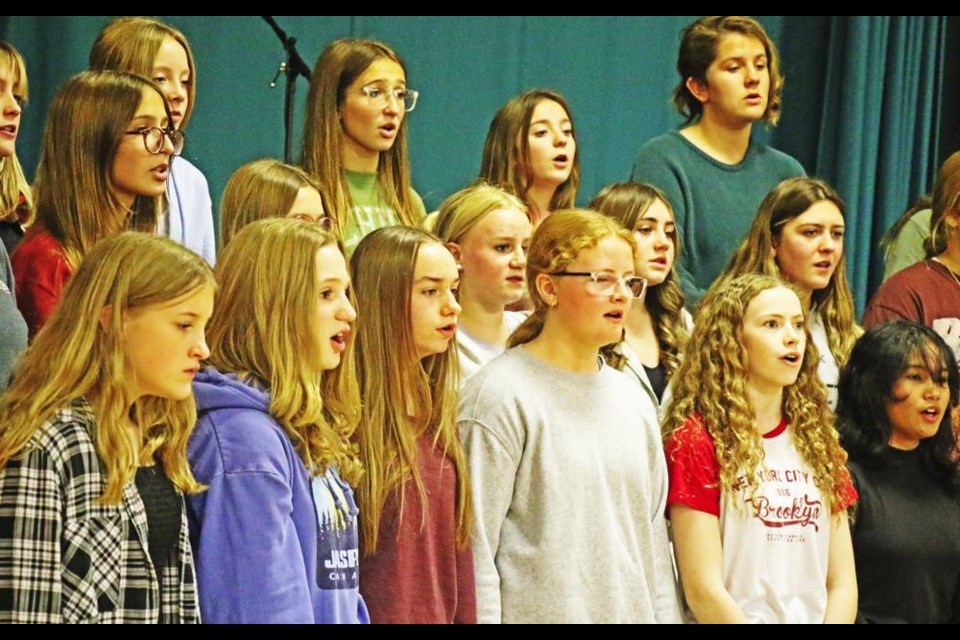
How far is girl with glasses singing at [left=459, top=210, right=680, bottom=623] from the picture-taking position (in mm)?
3084

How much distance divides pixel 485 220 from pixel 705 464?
76 cm

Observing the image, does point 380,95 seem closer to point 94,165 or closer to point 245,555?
point 94,165

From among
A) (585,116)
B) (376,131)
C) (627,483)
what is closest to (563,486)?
(627,483)

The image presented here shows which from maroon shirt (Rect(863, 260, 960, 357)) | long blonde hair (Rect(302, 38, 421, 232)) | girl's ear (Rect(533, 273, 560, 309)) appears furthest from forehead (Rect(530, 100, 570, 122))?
maroon shirt (Rect(863, 260, 960, 357))

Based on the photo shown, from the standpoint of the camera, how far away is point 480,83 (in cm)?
568

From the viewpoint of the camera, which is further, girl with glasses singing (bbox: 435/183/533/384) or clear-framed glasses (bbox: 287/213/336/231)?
girl with glasses singing (bbox: 435/183/533/384)

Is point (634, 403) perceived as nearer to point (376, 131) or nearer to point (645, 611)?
point (645, 611)

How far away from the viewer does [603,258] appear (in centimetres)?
327

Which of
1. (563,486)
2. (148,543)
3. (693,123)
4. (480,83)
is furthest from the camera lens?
(480,83)

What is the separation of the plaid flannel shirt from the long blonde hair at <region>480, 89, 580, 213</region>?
173 cm

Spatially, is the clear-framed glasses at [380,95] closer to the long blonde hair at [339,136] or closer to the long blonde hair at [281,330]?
the long blonde hair at [339,136]

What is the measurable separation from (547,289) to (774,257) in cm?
97

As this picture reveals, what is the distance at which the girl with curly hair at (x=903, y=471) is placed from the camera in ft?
11.5

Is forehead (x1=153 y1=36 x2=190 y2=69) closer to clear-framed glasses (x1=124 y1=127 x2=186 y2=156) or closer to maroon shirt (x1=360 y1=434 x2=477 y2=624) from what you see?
clear-framed glasses (x1=124 y1=127 x2=186 y2=156)
